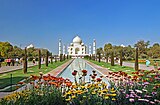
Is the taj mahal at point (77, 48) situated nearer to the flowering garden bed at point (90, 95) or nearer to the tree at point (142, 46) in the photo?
the tree at point (142, 46)

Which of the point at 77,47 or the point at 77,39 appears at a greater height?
the point at 77,39

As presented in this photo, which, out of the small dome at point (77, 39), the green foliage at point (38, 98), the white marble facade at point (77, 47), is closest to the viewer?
the green foliage at point (38, 98)

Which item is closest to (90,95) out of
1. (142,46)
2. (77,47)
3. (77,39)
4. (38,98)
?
(38,98)

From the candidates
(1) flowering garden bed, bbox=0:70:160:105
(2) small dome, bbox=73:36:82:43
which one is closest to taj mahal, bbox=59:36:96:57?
(2) small dome, bbox=73:36:82:43

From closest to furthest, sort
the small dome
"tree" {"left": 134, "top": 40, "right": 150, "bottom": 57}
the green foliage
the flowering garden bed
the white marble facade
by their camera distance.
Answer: the flowering garden bed, the green foliage, "tree" {"left": 134, "top": 40, "right": 150, "bottom": 57}, the white marble facade, the small dome

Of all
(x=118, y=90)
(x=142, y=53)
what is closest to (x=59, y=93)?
(x=118, y=90)

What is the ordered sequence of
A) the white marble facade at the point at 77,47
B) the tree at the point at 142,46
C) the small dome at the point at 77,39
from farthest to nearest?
the small dome at the point at 77,39 < the white marble facade at the point at 77,47 < the tree at the point at 142,46

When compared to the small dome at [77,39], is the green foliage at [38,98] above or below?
below

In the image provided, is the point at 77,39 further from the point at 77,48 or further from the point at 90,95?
the point at 90,95

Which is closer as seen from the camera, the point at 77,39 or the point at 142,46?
the point at 142,46

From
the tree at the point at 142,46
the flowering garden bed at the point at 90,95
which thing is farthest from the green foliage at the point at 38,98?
the tree at the point at 142,46

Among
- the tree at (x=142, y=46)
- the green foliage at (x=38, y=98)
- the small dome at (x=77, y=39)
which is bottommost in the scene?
the green foliage at (x=38, y=98)

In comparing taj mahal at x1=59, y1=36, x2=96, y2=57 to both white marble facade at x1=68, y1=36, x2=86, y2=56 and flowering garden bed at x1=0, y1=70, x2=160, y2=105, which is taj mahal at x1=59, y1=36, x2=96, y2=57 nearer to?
white marble facade at x1=68, y1=36, x2=86, y2=56

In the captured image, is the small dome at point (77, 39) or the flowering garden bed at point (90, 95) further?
the small dome at point (77, 39)
